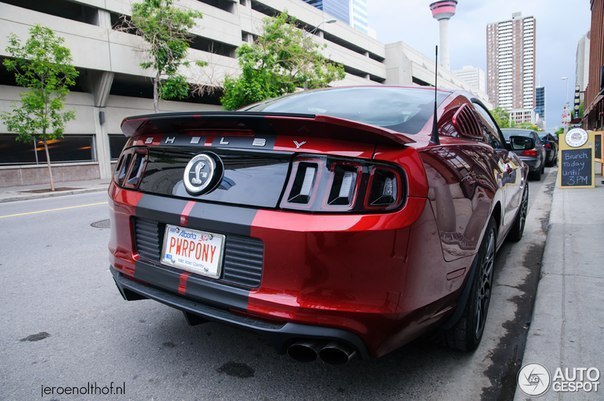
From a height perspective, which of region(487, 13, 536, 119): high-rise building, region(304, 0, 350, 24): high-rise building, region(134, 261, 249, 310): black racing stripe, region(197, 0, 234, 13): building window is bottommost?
region(134, 261, 249, 310): black racing stripe

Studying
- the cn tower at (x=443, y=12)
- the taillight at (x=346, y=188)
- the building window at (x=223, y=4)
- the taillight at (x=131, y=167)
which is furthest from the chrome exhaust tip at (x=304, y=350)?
the cn tower at (x=443, y=12)

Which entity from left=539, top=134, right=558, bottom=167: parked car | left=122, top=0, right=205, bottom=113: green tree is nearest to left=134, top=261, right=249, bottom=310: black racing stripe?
left=539, top=134, right=558, bottom=167: parked car

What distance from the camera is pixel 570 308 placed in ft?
9.22

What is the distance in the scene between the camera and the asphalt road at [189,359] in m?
2.09

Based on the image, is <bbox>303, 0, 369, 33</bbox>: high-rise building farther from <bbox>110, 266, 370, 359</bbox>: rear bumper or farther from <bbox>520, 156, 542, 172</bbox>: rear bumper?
<bbox>110, 266, 370, 359</bbox>: rear bumper

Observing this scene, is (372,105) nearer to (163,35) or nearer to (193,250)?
(193,250)

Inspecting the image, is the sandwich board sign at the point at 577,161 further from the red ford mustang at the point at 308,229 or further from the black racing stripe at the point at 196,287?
the black racing stripe at the point at 196,287

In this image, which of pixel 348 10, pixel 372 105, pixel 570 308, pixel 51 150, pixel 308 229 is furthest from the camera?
pixel 348 10

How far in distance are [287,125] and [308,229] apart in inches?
18.4

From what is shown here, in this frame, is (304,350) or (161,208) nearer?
(304,350)

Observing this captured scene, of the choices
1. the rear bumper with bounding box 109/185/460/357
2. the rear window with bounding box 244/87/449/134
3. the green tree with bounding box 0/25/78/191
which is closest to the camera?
the rear bumper with bounding box 109/185/460/357

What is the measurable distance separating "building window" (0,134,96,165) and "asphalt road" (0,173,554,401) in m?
17.4

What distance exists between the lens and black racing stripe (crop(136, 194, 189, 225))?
204 cm

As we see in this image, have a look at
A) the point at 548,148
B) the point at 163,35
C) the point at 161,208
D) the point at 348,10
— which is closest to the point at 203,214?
the point at 161,208
